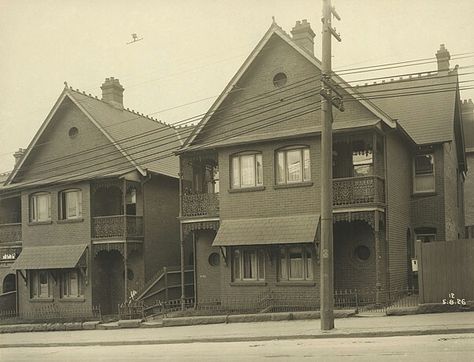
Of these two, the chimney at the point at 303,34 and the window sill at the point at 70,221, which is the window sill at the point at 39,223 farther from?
the chimney at the point at 303,34

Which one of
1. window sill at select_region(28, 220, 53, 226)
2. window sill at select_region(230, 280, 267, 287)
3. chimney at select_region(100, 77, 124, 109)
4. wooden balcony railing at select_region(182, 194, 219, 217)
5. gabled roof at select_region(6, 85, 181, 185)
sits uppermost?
chimney at select_region(100, 77, 124, 109)

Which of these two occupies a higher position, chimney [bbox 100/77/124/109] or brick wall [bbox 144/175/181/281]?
chimney [bbox 100/77/124/109]

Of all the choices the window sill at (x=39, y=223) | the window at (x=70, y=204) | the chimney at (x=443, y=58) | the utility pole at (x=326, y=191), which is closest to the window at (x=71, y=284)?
the window sill at (x=39, y=223)

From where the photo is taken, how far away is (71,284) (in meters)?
30.0

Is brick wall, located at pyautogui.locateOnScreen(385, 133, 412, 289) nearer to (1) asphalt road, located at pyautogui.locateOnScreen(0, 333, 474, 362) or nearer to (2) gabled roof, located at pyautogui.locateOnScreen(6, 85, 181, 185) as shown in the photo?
(1) asphalt road, located at pyautogui.locateOnScreen(0, 333, 474, 362)

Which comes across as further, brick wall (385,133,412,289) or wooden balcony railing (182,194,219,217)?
wooden balcony railing (182,194,219,217)

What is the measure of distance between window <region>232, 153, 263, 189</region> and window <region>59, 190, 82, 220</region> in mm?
8903

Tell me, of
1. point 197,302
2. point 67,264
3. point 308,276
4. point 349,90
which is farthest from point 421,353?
Answer: point 67,264

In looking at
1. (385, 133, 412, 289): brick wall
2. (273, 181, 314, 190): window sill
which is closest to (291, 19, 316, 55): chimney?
(385, 133, 412, 289): brick wall

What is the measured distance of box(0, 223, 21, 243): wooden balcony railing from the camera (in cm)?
3175

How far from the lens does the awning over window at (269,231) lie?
22.6 m

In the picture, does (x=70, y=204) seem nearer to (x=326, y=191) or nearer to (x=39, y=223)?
(x=39, y=223)

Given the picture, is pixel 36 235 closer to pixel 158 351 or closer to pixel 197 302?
pixel 197 302

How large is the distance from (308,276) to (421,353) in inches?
448
